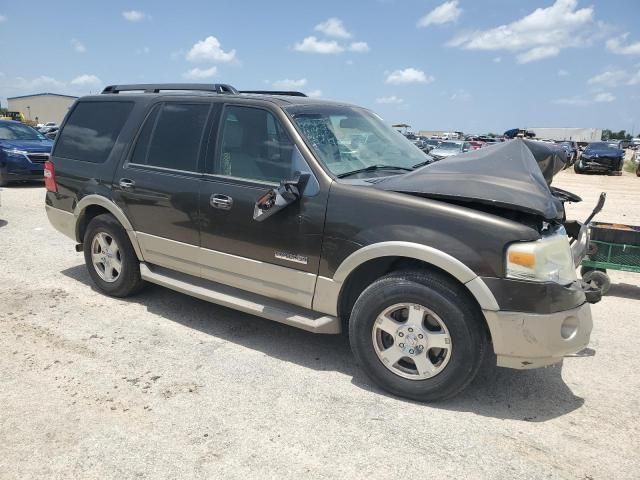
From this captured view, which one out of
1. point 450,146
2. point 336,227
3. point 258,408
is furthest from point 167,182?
point 450,146

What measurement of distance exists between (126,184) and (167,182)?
534mm

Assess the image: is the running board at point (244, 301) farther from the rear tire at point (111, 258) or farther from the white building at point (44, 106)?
the white building at point (44, 106)

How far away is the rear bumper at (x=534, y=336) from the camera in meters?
2.98

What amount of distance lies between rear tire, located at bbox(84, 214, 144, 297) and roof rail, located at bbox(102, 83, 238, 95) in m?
1.31

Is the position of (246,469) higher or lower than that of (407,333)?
lower

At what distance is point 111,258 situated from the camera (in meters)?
4.99

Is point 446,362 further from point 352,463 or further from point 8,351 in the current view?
point 8,351

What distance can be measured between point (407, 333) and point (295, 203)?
118 cm

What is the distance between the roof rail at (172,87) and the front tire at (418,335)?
90.2 inches

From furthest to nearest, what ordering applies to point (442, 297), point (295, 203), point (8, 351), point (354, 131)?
point (354, 131) → point (8, 351) → point (295, 203) → point (442, 297)

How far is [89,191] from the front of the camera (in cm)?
491

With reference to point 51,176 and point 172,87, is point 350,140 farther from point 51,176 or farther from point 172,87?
point 51,176

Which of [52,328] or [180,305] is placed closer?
[52,328]

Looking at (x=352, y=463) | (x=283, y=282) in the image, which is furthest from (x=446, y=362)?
(x=283, y=282)
